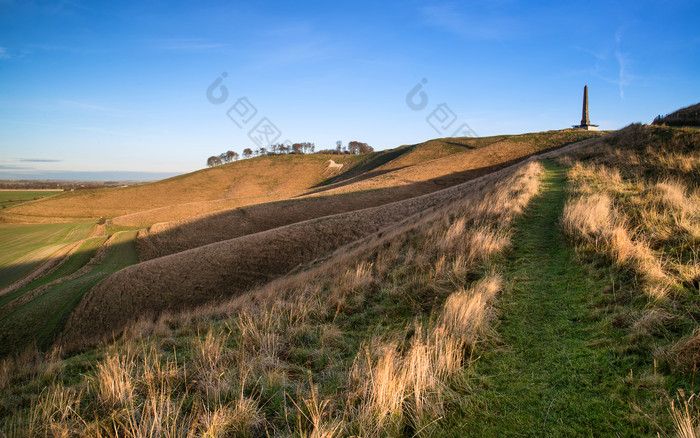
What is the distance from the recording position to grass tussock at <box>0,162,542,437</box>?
264cm

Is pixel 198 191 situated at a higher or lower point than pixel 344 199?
higher

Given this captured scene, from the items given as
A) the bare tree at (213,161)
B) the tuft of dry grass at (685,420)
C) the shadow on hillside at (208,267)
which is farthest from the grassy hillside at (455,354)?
the bare tree at (213,161)

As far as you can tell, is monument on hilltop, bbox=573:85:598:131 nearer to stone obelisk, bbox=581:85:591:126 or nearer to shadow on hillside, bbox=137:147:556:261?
stone obelisk, bbox=581:85:591:126

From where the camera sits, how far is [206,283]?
18.7m

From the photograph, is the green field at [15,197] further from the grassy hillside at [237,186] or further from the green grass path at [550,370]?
the green grass path at [550,370]

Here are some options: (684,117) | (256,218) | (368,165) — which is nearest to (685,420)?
(256,218)

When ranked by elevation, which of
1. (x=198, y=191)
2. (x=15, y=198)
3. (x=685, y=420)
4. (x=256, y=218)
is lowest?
(x=256, y=218)

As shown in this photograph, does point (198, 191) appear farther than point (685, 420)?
Yes

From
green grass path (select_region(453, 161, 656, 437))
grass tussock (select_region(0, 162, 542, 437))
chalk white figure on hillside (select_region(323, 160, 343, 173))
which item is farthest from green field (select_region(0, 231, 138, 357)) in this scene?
chalk white figure on hillside (select_region(323, 160, 343, 173))

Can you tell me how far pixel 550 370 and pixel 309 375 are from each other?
2623 mm

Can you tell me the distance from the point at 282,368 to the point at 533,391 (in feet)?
9.12

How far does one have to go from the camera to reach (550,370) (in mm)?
3025

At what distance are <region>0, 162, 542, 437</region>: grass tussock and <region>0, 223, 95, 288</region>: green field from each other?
35418 mm

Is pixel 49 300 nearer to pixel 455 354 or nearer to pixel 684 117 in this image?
pixel 455 354
